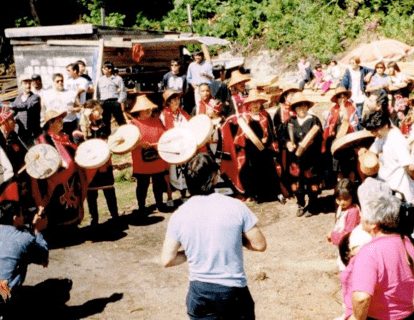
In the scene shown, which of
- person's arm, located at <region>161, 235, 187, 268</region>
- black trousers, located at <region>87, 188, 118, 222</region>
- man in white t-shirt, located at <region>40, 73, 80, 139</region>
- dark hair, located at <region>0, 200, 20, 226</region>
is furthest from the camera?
man in white t-shirt, located at <region>40, 73, 80, 139</region>

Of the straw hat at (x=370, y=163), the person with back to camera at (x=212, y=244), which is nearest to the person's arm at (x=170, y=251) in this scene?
the person with back to camera at (x=212, y=244)

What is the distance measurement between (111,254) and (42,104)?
4.11 m

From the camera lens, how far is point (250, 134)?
8.34 m

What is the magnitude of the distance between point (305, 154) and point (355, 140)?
4.88 ft

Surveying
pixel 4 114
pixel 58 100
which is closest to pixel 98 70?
pixel 58 100

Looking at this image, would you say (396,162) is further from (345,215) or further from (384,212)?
(384,212)

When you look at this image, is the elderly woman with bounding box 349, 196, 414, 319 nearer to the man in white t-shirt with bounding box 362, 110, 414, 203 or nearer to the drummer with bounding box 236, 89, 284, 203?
the man in white t-shirt with bounding box 362, 110, 414, 203

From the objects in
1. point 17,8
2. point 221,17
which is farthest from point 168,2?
point 17,8

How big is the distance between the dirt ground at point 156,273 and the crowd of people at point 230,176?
38 centimetres

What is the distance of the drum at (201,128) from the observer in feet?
25.2

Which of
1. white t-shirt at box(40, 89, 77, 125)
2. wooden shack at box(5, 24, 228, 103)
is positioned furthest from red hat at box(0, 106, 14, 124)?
wooden shack at box(5, 24, 228, 103)

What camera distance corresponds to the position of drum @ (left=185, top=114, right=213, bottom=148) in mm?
7676

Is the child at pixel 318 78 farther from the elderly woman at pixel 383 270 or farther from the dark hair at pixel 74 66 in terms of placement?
Result: the elderly woman at pixel 383 270

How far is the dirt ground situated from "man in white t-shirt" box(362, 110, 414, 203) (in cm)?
131
